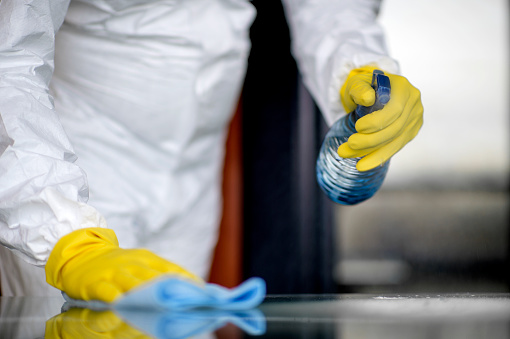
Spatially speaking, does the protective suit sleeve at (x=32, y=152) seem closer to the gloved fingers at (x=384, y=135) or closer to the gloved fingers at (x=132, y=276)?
the gloved fingers at (x=132, y=276)

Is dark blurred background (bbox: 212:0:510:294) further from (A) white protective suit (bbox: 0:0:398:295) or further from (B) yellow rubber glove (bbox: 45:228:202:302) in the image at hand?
(B) yellow rubber glove (bbox: 45:228:202:302)

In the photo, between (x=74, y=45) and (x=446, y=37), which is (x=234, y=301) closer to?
(x=74, y=45)

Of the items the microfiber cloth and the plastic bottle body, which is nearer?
the microfiber cloth

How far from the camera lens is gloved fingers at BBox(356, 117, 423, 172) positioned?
2.79 ft

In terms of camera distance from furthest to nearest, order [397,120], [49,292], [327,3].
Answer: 1. [327,3]
2. [49,292]
3. [397,120]

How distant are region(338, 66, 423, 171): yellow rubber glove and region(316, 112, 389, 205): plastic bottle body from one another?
0.15 ft

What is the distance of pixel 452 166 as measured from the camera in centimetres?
269

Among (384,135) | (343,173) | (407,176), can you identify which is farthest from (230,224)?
(407,176)

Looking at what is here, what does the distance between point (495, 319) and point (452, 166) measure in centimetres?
227

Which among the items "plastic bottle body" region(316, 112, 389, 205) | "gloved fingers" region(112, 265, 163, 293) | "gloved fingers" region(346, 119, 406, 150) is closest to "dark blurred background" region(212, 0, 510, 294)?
"plastic bottle body" region(316, 112, 389, 205)

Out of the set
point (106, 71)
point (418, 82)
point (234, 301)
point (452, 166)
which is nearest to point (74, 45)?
point (106, 71)

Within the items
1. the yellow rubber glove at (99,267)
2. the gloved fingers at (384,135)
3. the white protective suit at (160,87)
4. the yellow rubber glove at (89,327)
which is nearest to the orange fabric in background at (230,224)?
the white protective suit at (160,87)

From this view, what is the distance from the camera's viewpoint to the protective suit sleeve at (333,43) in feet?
3.61

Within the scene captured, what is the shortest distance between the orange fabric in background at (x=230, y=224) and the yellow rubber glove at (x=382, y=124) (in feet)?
2.89
